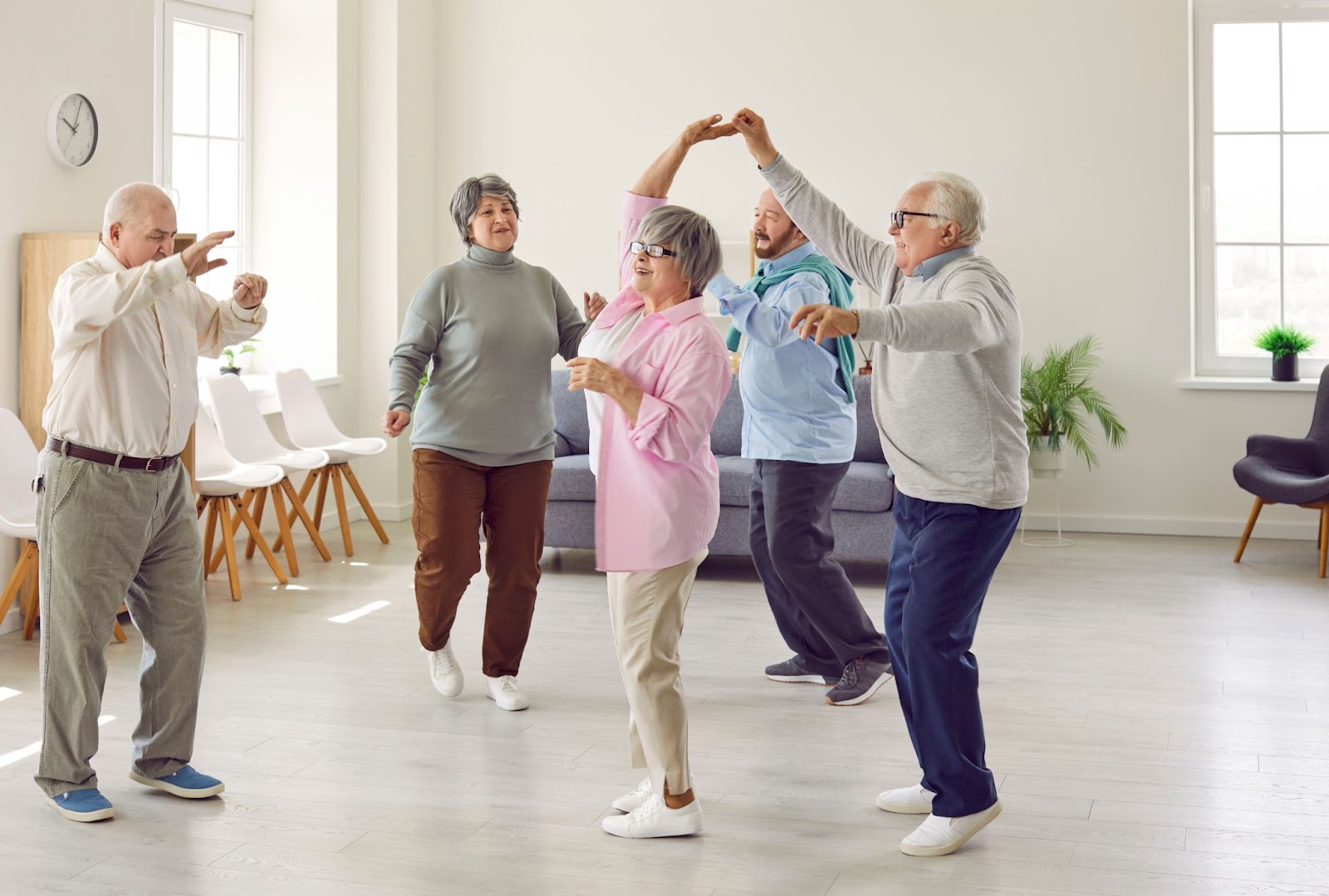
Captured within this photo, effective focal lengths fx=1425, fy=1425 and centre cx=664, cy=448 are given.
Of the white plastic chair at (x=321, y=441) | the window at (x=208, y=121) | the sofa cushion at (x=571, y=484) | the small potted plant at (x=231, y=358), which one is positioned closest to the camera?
the sofa cushion at (x=571, y=484)

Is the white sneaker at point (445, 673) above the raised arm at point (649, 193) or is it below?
below

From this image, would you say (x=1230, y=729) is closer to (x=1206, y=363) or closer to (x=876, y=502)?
(x=876, y=502)

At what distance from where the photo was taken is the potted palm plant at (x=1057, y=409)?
711 centimetres

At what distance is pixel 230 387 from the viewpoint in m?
6.38

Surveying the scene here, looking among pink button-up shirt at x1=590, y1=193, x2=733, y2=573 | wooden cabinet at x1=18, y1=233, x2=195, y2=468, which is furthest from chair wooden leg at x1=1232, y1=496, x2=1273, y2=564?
wooden cabinet at x1=18, y1=233, x2=195, y2=468

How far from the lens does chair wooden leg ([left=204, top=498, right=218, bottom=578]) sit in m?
6.08


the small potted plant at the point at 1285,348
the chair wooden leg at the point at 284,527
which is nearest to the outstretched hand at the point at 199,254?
the chair wooden leg at the point at 284,527

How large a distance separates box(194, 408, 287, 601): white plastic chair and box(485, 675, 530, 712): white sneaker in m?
1.86

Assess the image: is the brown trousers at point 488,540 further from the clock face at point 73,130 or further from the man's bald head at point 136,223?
the clock face at point 73,130

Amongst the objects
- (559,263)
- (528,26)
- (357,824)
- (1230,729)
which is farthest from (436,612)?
(528,26)

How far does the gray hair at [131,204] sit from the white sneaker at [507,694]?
178 cm

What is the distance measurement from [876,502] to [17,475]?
338cm

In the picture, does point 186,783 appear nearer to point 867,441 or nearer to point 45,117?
point 45,117

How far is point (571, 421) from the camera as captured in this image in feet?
22.1
